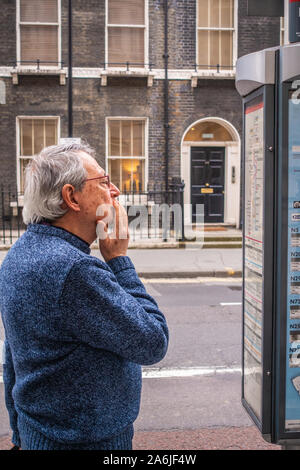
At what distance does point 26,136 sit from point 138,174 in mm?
3361

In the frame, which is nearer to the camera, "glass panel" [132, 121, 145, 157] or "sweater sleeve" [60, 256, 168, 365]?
"sweater sleeve" [60, 256, 168, 365]

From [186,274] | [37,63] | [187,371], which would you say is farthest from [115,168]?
[187,371]

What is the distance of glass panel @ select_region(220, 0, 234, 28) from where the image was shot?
15250 millimetres

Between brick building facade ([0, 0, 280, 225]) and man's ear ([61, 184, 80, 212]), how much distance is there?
44.4 feet

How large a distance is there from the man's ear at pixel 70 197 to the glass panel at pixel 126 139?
45.5 feet

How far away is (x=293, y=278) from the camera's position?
7.80ft

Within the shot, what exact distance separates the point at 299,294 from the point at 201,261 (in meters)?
8.91

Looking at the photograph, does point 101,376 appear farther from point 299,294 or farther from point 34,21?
point 34,21

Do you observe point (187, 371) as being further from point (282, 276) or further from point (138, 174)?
point (138, 174)

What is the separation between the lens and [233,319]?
6707 mm

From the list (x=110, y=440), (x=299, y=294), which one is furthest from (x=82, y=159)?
(x=299, y=294)

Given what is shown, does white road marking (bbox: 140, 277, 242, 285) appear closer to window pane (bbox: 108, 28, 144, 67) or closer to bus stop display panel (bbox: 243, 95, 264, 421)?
bus stop display panel (bbox: 243, 95, 264, 421)

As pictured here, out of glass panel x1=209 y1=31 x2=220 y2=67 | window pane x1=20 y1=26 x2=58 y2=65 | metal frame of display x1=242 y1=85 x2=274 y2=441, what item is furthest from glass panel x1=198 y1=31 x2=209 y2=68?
metal frame of display x1=242 y1=85 x2=274 y2=441

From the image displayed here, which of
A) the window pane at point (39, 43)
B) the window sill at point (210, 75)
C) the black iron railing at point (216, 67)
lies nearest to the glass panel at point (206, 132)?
the window sill at point (210, 75)
